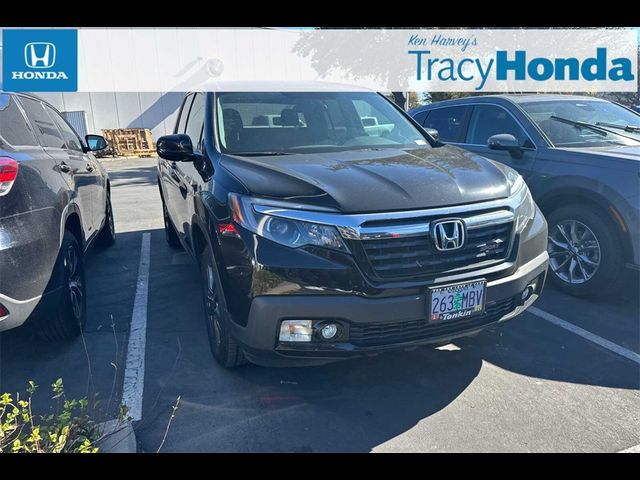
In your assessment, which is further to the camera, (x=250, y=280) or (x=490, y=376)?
(x=490, y=376)

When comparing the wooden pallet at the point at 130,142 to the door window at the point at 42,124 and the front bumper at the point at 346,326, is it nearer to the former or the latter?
the door window at the point at 42,124

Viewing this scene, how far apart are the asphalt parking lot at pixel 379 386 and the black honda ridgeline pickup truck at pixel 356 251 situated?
1.25ft

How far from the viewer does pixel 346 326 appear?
2.49m

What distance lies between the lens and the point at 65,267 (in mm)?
3312

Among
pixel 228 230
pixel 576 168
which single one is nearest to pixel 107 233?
pixel 228 230

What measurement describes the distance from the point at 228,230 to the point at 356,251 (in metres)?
0.73

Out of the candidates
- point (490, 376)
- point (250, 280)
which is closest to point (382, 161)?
point (250, 280)

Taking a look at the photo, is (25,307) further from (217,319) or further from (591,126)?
(591,126)

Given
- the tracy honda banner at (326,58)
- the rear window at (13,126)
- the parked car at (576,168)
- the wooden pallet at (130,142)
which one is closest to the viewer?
the rear window at (13,126)

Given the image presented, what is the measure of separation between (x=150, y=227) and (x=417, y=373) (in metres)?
5.68

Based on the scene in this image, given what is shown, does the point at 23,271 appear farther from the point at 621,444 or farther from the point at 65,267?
the point at 621,444

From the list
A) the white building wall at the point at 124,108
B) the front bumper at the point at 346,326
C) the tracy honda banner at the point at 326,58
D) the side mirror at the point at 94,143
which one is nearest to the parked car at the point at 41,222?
the side mirror at the point at 94,143

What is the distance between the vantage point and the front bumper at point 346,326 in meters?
2.45

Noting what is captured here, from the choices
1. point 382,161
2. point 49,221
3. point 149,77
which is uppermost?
point 149,77
